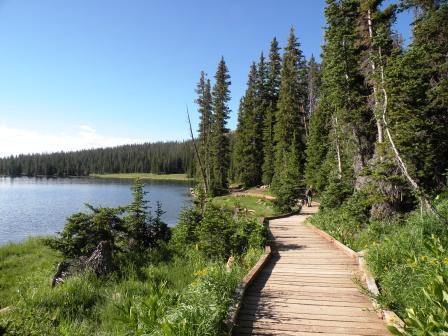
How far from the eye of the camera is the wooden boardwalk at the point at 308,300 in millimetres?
5051

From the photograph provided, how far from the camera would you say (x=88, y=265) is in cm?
880

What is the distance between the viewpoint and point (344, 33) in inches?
723

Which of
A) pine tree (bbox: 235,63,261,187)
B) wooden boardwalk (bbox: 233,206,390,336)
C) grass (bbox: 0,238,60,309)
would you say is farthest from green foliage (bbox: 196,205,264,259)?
pine tree (bbox: 235,63,261,187)

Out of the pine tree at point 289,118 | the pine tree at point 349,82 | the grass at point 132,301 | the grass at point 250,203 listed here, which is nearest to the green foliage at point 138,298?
the grass at point 132,301

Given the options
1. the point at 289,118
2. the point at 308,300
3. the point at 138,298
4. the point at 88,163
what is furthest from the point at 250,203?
the point at 88,163

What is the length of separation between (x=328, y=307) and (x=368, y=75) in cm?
1335

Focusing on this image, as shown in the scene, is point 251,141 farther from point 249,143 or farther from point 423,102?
point 423,102

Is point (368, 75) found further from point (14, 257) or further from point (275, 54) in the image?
point (275, 54)

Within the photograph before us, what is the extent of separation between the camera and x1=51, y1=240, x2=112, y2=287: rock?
8702 millimetres

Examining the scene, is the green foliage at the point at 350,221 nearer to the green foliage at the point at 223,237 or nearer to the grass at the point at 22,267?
the green foliage at the point at 223,237

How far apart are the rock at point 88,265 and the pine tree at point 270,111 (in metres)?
35.9

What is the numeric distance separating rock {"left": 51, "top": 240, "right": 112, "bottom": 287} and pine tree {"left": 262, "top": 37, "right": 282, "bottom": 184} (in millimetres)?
35888

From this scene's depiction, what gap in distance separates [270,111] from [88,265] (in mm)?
40705

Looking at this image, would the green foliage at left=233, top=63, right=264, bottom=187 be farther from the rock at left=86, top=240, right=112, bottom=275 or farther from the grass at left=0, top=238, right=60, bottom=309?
the rock at left=86, top=240, right=112, bottom=275
